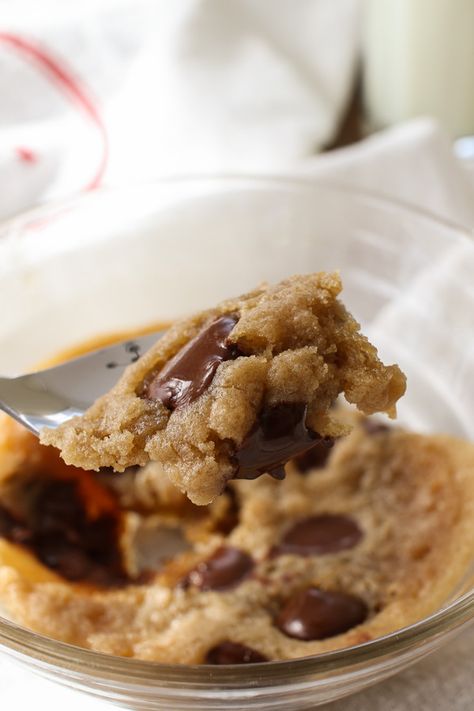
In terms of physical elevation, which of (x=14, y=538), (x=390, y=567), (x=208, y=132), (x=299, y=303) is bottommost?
(x=14, y=538)

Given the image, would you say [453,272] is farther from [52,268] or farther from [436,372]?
[52,268]

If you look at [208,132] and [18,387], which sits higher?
[208,132]

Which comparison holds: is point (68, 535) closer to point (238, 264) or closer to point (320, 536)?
point (320, 536)

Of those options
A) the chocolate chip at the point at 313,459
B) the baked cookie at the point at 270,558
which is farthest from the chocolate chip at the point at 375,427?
the chocolate chip at the point at 313,459

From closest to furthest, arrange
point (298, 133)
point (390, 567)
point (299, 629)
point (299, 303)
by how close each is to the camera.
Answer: point (299, 303) < point (299, 629) < point (390, 567) < point (298, 133)

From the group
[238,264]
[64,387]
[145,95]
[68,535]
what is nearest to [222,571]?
[68,535]

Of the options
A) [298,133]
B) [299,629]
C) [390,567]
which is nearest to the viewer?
[299,629]

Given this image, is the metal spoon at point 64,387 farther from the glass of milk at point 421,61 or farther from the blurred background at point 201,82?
the glass of milk at point 421,61

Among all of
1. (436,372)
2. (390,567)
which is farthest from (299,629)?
(436,372)
